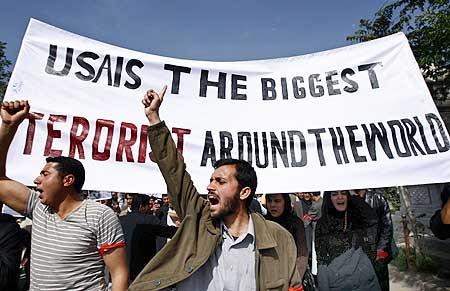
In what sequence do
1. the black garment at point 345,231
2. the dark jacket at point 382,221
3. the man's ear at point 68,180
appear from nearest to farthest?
the man's ear at point 68,180, the black garment at point 345,231, the dark jacket at point 382,221

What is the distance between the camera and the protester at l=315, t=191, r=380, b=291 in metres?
2.96

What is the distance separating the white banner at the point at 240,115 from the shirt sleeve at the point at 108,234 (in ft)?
0.86

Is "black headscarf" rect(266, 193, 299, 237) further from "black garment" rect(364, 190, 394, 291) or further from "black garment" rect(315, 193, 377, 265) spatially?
"black garment" rect(364, 190, 394, 291)

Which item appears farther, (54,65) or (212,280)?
(54,65)

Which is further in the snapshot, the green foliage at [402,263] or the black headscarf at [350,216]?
the green foliage at [402,263]

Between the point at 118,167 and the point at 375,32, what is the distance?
19.5 feet

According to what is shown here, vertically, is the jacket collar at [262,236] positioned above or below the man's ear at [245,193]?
below

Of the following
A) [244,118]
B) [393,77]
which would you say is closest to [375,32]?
[393,77]

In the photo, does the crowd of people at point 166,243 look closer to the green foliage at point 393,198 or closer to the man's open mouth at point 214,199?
the man's open mouth at point 214,199

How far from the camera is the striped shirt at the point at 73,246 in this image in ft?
6.97

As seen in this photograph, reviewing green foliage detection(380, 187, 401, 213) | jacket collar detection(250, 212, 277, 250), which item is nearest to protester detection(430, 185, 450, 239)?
jacket collar detection(250, 212, 277, 250)

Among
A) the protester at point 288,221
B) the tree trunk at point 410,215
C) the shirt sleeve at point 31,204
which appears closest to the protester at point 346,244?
the protester at point 288,221

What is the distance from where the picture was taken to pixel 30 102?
2490 millimetres

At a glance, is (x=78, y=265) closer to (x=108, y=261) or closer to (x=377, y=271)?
(x=108, y=261)
